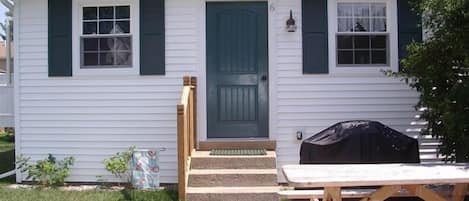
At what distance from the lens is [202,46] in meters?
7.68

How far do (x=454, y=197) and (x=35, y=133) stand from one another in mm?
5697

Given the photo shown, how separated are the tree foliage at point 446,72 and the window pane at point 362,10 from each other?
149 cm

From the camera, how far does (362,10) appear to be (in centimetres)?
774

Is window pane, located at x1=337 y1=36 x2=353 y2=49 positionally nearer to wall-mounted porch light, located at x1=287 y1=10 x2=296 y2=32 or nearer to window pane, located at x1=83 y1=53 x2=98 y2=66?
wall-mounted porch light, located at x1=287 y1=10 x2=296 y2=32

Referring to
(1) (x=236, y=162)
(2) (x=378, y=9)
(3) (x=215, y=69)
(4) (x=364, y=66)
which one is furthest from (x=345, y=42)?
(1) (x=236, y=162)

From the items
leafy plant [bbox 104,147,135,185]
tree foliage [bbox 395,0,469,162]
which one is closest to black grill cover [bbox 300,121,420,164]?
tree foliage [bbox 395,0,469,162]

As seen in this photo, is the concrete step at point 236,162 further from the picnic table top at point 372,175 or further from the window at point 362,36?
the picnic table top at point 372,175

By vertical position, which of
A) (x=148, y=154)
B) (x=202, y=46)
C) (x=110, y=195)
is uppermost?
(x=202, y=46)

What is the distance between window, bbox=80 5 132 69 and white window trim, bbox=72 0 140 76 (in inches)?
2.4

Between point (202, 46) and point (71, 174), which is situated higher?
point (202, 46)

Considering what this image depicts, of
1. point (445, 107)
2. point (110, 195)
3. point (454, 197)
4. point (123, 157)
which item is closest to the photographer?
point (454, 197)

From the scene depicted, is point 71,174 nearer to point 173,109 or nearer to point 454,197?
point 173,109

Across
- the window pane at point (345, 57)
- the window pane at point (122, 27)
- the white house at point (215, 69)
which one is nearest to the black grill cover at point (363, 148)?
the white house at point (215, 69)

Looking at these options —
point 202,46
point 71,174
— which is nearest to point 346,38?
point 202,46
